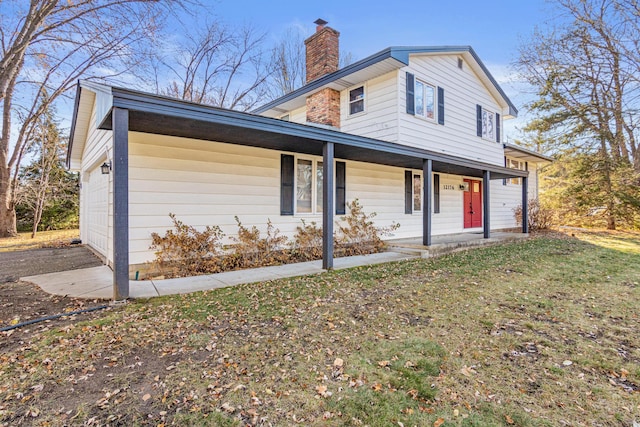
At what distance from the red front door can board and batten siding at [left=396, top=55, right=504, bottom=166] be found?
1.15 m

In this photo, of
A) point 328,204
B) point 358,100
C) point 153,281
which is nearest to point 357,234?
point 328,204

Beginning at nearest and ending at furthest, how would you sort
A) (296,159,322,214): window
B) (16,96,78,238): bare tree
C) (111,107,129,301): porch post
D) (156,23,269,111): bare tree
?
1. (111,107,129,301): porch post
2. (296,159,322,214): window
3. (16,96,78,238): bare tree
4. (156,23,269,111): bare tree

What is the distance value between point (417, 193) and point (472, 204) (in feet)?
12.3

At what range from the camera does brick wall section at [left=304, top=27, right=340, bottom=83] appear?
10.2 metres

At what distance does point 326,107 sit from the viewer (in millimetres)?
10359

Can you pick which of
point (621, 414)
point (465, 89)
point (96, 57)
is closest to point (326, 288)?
point (621, 414)

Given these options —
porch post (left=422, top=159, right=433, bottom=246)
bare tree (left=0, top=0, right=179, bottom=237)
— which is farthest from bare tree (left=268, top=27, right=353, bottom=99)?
porch post (left=422, top=159, right=433, bottom=246)

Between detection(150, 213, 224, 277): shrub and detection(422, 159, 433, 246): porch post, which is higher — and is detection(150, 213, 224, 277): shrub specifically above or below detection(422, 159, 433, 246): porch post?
below

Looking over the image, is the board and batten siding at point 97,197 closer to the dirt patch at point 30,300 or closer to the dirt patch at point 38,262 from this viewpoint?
the dirt patch at point 38,262

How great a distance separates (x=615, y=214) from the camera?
1617 centimetres

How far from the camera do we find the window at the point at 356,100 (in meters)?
10.0

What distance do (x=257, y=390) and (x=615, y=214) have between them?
20.9 metres

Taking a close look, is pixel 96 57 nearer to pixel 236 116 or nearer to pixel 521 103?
pixel 236 116

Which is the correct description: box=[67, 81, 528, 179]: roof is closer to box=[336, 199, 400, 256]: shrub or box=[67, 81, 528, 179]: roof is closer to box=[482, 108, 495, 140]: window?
box=[336, 199, 400, 256]: shrub
